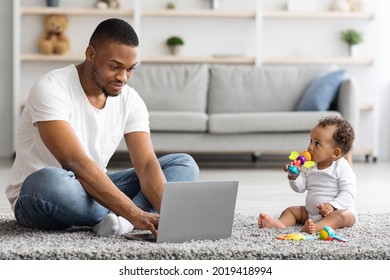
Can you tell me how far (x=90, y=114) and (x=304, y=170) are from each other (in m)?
0.87

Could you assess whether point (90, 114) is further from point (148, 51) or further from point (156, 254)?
point (148, 51)

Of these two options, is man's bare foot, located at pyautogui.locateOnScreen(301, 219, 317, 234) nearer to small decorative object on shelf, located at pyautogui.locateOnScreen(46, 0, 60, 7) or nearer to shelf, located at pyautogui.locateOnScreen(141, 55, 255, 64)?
shelf, located at pyautogui.locateOnScreen(141, 55, 255, 64)

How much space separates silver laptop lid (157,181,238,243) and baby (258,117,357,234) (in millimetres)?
400

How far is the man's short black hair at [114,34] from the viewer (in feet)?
8.10

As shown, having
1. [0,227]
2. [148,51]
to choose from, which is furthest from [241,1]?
[0,227]

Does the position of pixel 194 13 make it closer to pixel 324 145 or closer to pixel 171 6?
pixel 171 6

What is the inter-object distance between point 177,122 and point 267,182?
105cm

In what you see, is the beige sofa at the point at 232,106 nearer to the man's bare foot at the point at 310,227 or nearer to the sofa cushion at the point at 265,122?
the sofa cushion at the point at 265,122

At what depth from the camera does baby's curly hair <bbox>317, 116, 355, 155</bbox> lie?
284cm

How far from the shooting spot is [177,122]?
5.66m

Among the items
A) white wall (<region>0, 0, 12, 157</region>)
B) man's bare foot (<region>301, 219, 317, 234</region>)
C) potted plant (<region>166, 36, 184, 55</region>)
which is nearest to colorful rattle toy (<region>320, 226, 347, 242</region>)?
man's bare foot (<region>301, 219, 317, 234</region>)

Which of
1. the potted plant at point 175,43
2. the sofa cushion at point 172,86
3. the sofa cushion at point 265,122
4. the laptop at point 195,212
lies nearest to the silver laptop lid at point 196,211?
the laptop at point 195,212

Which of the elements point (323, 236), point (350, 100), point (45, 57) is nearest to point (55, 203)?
point (323, 236)

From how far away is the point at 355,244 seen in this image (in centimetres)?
238
